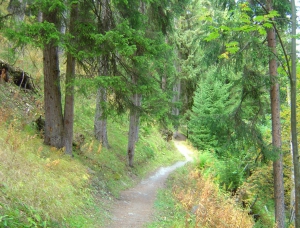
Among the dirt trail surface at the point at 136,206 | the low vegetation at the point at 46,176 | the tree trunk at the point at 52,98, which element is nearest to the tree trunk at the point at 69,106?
the tree trunk at the point at 52,98

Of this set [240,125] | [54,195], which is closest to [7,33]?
[54,195]

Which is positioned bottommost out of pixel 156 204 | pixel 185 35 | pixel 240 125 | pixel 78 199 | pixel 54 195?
pixel 156 204

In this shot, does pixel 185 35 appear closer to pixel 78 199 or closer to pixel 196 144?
pixel 196 144

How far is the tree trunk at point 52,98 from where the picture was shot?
836 centimetres

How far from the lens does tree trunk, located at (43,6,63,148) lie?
27.4ft

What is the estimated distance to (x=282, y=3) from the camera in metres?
7.96

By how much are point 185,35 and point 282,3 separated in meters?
19.1

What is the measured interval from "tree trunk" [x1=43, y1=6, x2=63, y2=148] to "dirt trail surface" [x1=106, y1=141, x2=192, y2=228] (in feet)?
9.00

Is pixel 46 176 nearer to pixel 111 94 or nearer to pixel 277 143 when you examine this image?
pixel 111 94

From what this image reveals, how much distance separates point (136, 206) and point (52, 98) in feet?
13.4

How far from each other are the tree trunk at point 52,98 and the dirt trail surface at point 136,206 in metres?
2.74

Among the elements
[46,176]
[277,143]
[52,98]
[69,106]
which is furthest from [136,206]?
[277,143]

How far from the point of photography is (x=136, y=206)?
818cm

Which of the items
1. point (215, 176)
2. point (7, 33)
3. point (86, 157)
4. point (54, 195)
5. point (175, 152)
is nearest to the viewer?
point (54, 195)
